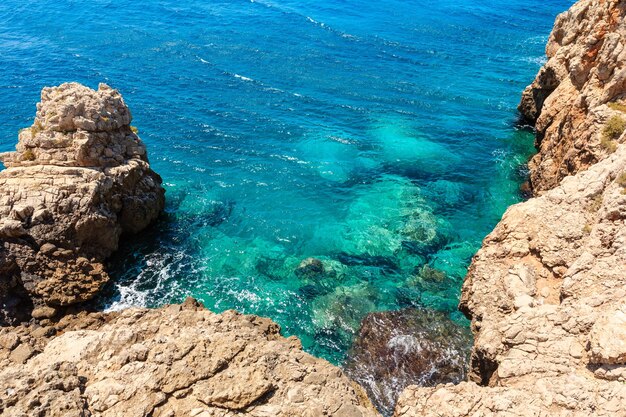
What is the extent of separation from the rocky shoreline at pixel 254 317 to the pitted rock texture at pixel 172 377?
2.1 inches

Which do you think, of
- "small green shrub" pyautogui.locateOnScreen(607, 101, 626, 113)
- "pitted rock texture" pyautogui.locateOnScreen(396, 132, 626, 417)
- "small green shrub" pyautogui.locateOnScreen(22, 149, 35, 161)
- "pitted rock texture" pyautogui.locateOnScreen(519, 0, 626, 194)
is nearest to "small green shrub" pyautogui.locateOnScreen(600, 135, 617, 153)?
"pitted rock texture" pyautogui.locateOnScreen(519, 0, 626, 194)

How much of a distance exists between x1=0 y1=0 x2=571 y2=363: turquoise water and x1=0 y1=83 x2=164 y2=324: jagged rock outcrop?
225 centimetres

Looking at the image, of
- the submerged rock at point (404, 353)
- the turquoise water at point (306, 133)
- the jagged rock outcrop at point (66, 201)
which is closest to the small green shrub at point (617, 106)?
the turquoise water at point (306, 133)

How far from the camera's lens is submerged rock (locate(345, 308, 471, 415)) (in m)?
22.7

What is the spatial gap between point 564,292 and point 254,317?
46.9ft

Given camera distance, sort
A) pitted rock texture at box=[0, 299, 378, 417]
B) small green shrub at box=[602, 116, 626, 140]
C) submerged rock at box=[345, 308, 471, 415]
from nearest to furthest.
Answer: pitted rock texture at box=[0, 299, 378, 417] < submerged rock at box=[345, 308, 471, 415] < small green shrub at box=[602, 116, 626, 140]

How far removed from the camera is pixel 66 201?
91.4 ft

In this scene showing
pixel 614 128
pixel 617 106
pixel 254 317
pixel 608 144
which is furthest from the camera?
pixel 617 106

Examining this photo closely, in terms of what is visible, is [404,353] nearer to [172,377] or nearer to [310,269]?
[310,269]

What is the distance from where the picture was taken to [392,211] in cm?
3541

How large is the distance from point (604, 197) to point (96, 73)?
185 ft

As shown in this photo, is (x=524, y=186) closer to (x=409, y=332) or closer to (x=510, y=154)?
(x=510, y=154)

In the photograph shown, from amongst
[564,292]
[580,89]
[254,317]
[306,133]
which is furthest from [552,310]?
[306,133]

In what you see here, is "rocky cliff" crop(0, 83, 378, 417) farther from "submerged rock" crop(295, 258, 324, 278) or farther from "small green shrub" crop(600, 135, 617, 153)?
"small green shrub" crop(600, 135, 617, 153)
